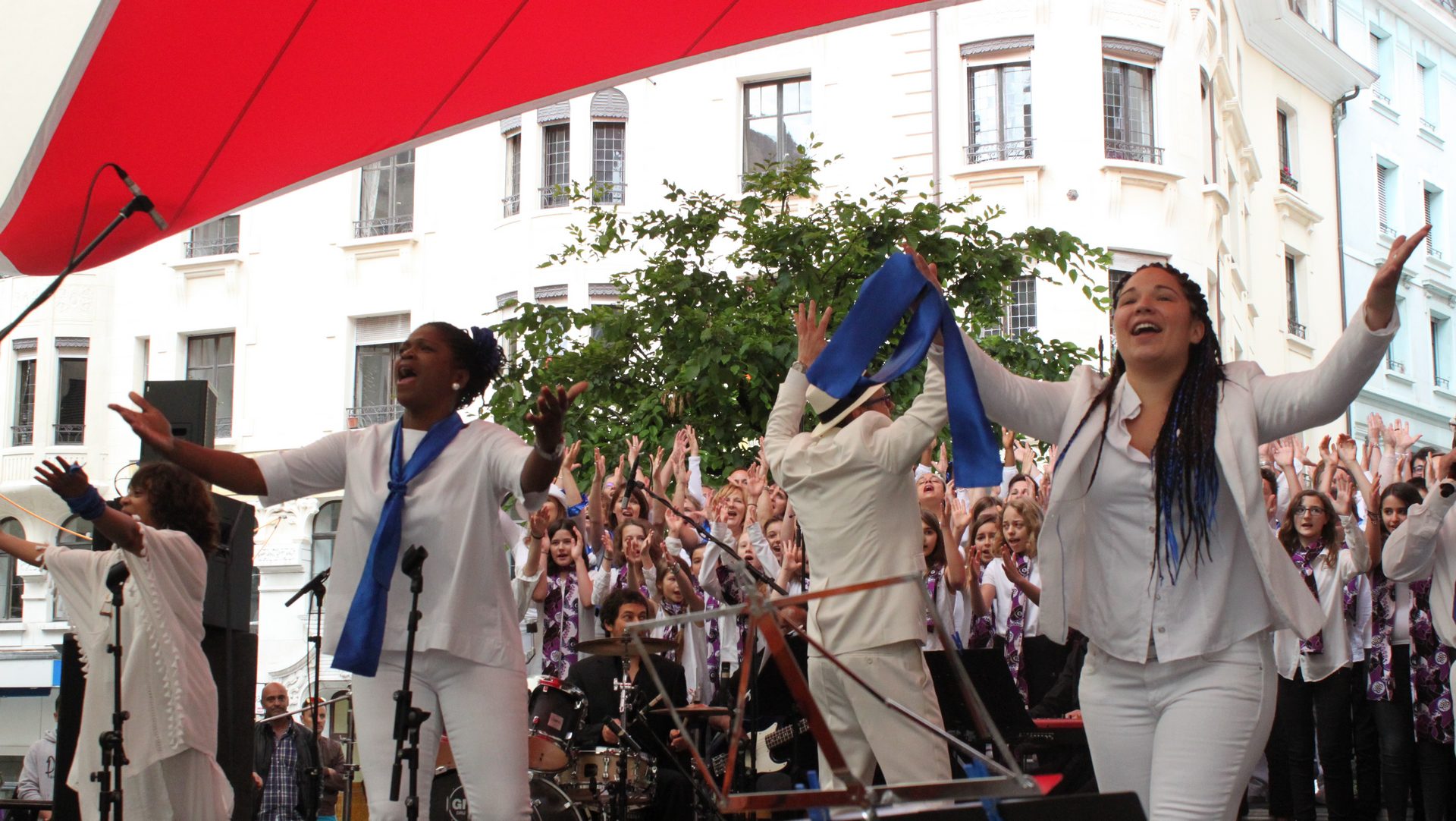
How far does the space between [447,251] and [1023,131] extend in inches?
393

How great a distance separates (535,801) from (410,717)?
513 cm

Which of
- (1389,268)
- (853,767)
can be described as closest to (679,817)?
(853,767)

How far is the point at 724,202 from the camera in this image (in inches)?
663

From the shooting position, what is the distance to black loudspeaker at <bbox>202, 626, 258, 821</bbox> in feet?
26.1

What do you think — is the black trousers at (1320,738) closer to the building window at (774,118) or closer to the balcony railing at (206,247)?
the building window at (774,118)

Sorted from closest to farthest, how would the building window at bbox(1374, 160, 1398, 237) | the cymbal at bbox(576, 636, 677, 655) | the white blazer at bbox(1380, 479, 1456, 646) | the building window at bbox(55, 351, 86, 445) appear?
the white blazer at bbox(1380, 479, 1456, 646) < the cymbal at bbox(576, 636, 677, 655) < the building window at bbox(55, 351, 86, 445) < the building window at bbox(1374, 160, 1398, 237)

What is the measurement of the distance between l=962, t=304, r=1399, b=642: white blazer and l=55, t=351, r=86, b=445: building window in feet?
90.0

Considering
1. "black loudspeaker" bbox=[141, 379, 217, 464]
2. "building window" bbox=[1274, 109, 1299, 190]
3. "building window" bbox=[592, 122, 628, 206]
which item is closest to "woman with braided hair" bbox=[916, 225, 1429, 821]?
"black loudspeaker" bbox=[141, 379, 217, 464]

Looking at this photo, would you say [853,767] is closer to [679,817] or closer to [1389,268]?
[1389,268]

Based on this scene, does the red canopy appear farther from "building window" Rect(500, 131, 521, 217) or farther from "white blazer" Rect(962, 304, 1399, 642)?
"building window" Rect(500, 131, 521, 217)

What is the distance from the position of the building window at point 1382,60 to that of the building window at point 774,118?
641 inches

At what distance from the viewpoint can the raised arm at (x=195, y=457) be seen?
16.7ft

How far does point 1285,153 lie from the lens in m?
30.3

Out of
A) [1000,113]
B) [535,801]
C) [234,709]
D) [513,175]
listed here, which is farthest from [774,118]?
[234,709]
